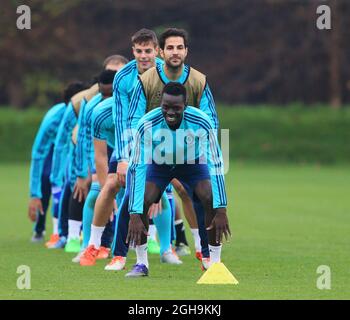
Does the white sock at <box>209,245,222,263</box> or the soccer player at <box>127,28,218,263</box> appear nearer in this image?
the white sock at <box>209,245,222,263</box>

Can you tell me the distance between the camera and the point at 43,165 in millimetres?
15891

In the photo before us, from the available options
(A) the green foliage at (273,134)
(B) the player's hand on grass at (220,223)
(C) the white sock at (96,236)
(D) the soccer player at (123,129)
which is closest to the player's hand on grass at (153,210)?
(D) the soccer player at (123,129)

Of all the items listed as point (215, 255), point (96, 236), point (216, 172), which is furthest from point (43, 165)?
point (216, 172)

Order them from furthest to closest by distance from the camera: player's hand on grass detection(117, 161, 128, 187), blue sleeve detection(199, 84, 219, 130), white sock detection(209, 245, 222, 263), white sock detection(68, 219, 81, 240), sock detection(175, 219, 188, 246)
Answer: white sock detection(68, 219, 81, 240) < sock detection(175, 219, 188, 246) < player's hand on grass detection(117, 161, 128, 187) < blue sleeve detection(199, 84, 219, 130) < white sock detection(209, 245, 222, 263)

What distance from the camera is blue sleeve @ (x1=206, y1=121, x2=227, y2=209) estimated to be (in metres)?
10.5

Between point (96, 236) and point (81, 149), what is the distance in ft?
4.05

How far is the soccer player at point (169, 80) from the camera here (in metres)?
11.1

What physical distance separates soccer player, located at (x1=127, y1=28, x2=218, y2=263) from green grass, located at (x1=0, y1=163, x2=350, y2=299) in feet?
3.99

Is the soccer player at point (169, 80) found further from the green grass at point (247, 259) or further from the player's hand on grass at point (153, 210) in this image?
the green grass at point (247, 259)

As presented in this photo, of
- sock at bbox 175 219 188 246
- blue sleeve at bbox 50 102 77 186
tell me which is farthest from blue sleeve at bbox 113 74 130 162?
blue sleeve at bbox 50 102 77 186

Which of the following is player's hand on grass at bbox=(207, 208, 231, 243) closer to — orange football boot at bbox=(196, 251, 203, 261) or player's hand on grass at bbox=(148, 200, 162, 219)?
player's hand on grass at bbox=(148, 200, 162, 219)

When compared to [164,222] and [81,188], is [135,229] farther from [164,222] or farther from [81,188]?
[81,188]
